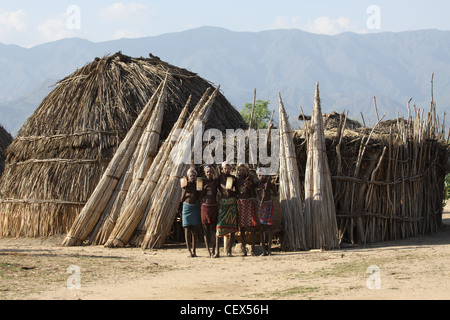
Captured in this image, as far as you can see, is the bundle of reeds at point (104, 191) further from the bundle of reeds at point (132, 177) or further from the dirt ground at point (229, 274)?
the dirt ground at point (229, 274)

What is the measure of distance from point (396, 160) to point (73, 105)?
588cm

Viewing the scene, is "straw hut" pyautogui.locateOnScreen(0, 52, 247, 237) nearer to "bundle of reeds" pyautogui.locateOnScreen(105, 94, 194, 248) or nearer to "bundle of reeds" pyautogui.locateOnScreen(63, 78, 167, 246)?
"bundle of reeds" pyautogui.locateOnScreen(63, 78, 167, 246)

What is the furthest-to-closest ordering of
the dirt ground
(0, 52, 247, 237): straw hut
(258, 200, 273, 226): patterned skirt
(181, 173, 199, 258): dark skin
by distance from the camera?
(0, 52, 247, 237): straw hut
(181, 173, 199, 258): dark skin
(258, 200, 273, 226): patterned skirt
the dirt ground

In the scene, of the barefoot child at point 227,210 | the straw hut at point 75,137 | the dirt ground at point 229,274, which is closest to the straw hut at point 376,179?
the dirt ground at point 229,274

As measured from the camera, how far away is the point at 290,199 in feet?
29.2

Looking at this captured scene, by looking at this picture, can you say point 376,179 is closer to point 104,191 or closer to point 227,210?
point 227,210

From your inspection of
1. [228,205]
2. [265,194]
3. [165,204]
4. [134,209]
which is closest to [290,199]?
[265,194]

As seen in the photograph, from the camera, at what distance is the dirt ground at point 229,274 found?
550cm

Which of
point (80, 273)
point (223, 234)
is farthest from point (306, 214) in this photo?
point (80, 273)

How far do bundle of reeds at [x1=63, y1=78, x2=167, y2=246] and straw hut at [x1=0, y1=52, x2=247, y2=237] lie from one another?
434 mm

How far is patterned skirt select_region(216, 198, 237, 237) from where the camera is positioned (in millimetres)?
8555

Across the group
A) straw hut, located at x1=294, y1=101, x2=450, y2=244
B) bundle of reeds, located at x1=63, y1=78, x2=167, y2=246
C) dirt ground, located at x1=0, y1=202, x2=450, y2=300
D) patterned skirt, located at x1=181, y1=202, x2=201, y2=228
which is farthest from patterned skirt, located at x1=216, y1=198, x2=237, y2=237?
bundle of reeds, located at x1=63, y1=78, x2=167, y2=246

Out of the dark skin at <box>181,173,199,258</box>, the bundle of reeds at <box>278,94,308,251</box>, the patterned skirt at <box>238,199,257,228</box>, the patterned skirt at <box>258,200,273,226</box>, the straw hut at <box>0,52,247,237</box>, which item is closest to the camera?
the patterned skirt at <box>258,200,273,226</box>
